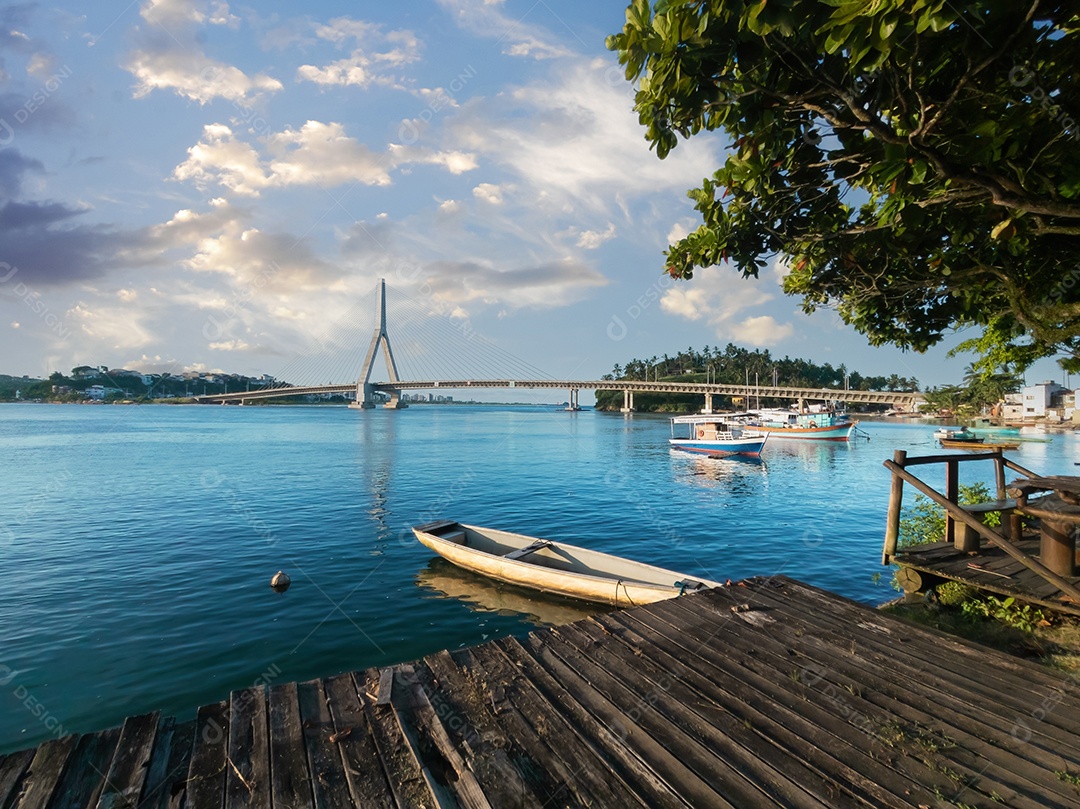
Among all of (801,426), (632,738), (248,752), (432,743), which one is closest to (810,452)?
(801,426)

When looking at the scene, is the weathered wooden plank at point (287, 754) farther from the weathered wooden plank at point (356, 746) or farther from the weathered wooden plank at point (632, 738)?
the weathered wooden plank at point (632, 738)

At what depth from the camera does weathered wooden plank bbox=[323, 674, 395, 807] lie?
336cm

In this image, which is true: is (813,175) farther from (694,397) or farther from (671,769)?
(694,397)

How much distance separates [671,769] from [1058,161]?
5.95 meters

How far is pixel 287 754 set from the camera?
3.76 m

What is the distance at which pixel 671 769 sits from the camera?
11.4 feet

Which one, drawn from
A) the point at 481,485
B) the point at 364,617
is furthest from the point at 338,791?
the point at 481,485

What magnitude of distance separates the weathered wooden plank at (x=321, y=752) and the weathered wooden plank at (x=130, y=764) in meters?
1.04

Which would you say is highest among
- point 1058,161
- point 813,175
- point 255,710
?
point 813,175

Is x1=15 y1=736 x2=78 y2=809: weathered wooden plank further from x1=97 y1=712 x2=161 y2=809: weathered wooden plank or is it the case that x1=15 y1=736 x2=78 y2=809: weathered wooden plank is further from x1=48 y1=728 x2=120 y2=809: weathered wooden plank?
x1=97 y1=712 x2=161 y2=809: weathered wooden plank

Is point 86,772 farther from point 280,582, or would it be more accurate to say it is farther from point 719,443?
point 719,443

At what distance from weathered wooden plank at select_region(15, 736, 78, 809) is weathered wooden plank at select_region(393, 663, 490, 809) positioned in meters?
2.30

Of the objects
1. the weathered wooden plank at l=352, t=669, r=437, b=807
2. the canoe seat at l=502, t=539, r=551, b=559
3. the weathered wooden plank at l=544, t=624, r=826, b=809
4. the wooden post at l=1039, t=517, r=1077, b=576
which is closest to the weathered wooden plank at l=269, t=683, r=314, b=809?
the weathered wooden plank at l=352, t=669, r=437, b=807

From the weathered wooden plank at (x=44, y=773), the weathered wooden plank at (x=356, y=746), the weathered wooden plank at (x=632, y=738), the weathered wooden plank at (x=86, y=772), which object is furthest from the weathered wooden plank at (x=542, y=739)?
the weathered wooden plank at (x=44, y=773)
